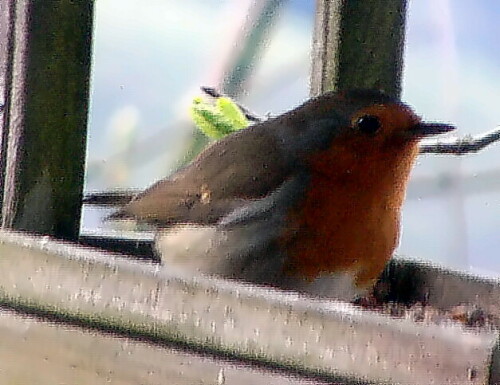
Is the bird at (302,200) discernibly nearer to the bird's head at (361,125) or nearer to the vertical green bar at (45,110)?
the bird's head at (361,125)

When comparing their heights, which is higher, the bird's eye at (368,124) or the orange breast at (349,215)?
the bird's eye at (368,124)

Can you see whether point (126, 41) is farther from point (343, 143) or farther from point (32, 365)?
point (32, 365)

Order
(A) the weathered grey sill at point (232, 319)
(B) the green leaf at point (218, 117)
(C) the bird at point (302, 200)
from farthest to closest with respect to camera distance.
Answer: (B) the green leaf at point (218, 117)
(C) the bird at point (302, 200)
(A) the weathered grey sill at point (232, 319)

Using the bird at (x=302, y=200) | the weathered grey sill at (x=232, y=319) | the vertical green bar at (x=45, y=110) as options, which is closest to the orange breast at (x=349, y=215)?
the bird at (x=302, y=200)

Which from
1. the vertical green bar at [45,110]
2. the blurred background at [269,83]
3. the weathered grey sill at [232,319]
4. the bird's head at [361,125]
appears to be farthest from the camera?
the blurred background at [269,83]

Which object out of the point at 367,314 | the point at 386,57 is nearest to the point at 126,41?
the point at 386,57

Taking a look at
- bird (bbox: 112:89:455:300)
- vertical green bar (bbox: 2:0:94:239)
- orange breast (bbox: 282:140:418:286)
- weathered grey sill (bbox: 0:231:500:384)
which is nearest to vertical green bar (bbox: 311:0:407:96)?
bird (bbox: 112:89:455:300)
